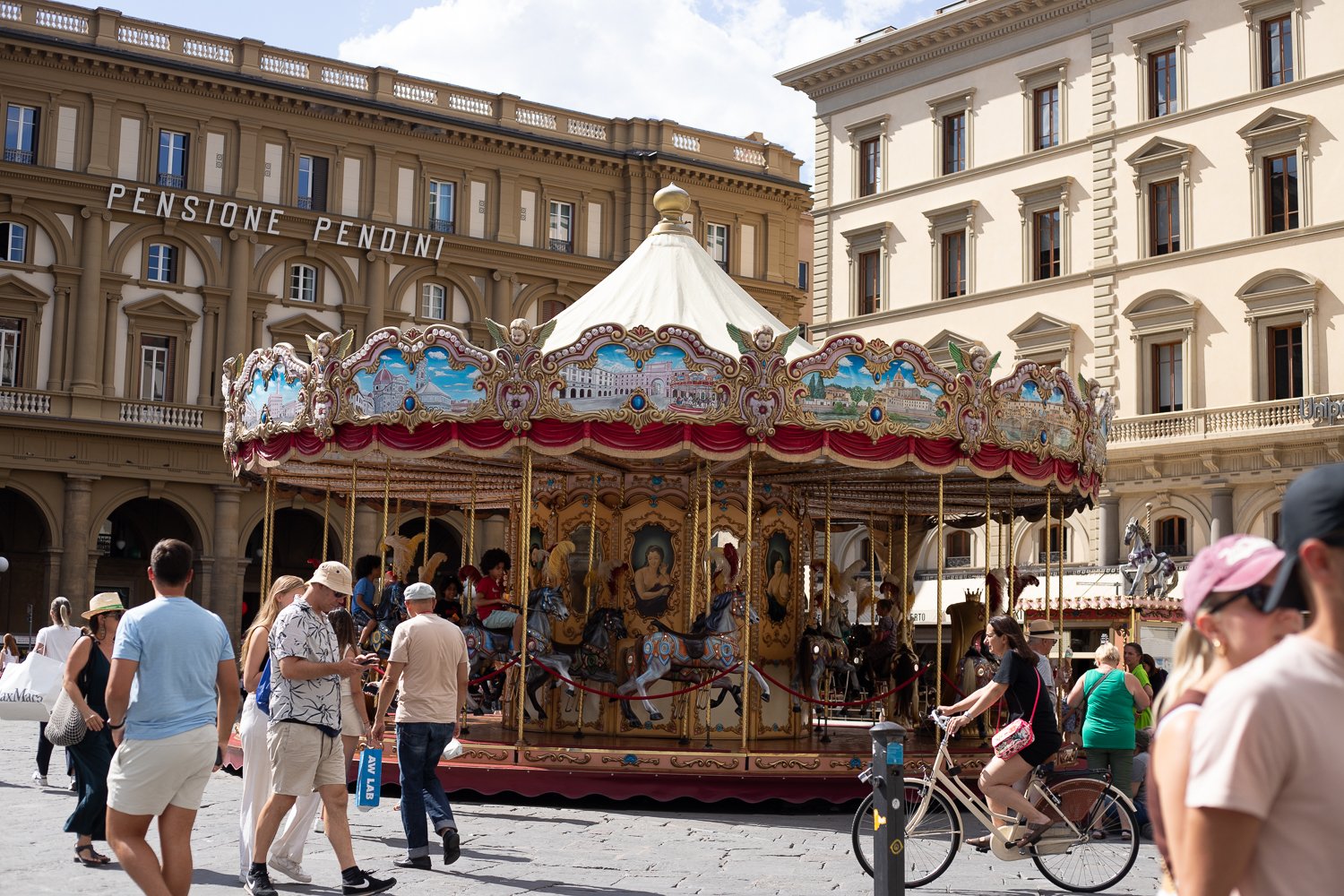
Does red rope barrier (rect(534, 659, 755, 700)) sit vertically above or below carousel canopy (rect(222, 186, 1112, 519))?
below

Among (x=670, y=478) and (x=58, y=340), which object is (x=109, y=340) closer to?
(x=58, y=340)

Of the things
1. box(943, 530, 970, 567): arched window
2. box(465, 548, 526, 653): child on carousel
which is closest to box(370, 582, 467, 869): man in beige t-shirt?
box(465, 548, 526, 653): child on carousel

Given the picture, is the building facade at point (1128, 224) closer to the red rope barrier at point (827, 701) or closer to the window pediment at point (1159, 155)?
the window pediment at point (1159, 155)

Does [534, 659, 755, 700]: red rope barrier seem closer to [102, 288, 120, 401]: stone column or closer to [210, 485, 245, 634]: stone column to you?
[210, 485, 245, 634]: stone column

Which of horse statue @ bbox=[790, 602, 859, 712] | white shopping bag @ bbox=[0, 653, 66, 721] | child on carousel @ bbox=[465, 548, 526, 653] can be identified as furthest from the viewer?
horse statue @ bbox=[790, 602, 859, 712]

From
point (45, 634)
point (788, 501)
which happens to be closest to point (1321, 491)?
point (45, 634)

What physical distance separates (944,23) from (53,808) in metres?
31.6

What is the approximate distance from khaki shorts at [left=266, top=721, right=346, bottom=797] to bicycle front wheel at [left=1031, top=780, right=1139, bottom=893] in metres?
4.26

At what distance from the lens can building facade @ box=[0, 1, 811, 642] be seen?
38.1m

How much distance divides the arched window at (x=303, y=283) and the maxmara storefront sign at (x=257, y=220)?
3.12ft

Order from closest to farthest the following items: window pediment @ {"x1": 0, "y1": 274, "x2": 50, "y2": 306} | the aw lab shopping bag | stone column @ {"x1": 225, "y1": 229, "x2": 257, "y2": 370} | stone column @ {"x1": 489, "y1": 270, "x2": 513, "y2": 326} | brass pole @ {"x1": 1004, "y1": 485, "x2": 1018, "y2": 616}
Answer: the aw lab shopping bag → brass pole @ {"x1": 1004, "y1": 485, "x2": 1018, "y2": 616} → window pediment @ {"x1": 0, "y1": 274, "x2": 50, "y2": 306} → stone column @ {"x1": 225, "y1": 229, "x2": 257, "y2": 370} → stone column @ {"x1": 489, "y1": 270, "x2": 513, "y2": 326}

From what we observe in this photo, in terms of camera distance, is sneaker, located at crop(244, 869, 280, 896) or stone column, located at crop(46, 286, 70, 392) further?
stone column, located at crop(46, 286, 70, 392)

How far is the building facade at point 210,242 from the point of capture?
38.1m

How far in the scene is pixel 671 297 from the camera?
16.6 meters
